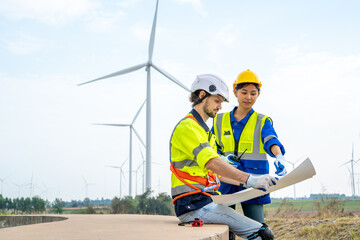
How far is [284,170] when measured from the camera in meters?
4.63

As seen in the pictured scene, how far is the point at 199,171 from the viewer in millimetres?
4309

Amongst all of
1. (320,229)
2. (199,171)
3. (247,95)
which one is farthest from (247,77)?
(320,229)

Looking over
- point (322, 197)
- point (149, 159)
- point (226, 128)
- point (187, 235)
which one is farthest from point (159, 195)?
point (187, 235)

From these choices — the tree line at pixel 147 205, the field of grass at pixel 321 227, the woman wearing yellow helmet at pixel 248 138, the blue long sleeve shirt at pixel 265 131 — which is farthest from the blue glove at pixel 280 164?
the tree line at pixel 147 205

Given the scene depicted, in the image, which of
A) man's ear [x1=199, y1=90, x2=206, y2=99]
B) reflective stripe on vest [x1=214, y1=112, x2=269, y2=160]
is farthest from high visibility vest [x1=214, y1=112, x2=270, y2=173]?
man's ear [x1=199, y1=90, x2=206, y2=99]

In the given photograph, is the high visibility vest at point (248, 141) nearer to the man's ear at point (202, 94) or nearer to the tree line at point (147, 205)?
the man's ear at point (202, 94)

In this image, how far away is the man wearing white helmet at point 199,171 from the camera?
4238mm

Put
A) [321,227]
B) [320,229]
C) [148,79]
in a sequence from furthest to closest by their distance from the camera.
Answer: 1. [148,79]
2. [321,227]
3. [320,229]

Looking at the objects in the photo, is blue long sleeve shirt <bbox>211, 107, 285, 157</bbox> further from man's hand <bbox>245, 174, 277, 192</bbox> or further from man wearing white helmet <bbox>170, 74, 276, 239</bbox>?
man's hand <bbox>245, 174, 277, 192</bbox>

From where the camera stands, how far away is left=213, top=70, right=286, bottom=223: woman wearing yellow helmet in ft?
16.6

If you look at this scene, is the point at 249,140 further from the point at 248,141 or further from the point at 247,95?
the point at 247,95

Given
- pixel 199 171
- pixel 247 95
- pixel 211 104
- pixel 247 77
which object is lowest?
pixel 199 171

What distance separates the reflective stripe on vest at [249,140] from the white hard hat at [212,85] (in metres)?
0.83

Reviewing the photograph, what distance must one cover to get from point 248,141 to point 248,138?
0.11 ft
